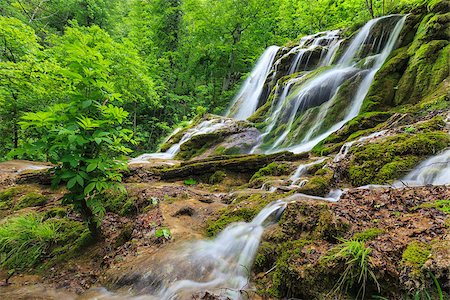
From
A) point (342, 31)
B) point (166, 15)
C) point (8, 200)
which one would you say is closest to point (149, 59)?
point (166, 15)

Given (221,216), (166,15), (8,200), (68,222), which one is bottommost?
(221,216)

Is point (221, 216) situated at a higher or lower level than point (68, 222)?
lower

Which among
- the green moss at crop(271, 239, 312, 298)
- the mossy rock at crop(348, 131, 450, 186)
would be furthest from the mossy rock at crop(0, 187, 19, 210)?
the mossy rock at crop(348, 131, 450, 186)

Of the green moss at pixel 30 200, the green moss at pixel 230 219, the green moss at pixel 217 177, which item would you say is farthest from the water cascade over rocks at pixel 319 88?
the green moss at pixel 230 219

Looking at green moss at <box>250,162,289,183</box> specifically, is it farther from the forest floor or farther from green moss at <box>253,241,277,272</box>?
green moss at <box>253,241,277,272</box>

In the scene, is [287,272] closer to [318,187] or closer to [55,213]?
[318,187]

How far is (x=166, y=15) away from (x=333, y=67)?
14255 millimetres

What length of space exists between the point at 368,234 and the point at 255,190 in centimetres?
270

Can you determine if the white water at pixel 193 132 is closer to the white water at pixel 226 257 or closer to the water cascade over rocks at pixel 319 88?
the water cascade over rocks at pixel 319 88

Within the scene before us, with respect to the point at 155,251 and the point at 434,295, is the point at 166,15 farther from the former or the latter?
the point at 434,295

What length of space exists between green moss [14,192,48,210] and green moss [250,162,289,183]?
15.1ft

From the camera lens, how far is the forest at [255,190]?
8.06 ft

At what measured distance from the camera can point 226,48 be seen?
55.8ft

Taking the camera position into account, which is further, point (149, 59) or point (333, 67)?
point (149, 59)
